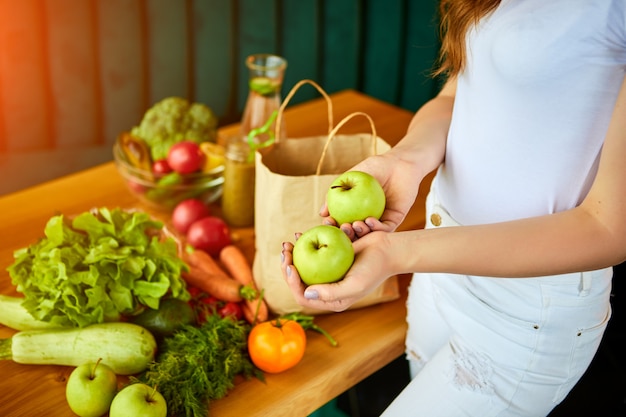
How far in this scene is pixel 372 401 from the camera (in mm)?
1604

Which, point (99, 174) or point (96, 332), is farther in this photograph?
point (99, 174)

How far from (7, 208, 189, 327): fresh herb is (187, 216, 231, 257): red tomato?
0.20m

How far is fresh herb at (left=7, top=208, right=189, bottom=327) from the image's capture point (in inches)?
41.4

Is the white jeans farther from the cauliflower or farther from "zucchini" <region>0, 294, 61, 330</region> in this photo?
the cauliflower

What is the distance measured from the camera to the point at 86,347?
1.04 metres

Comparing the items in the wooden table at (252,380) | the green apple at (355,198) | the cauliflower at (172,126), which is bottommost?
the wooden table at (252,380)

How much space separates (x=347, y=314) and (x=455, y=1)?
0.58m

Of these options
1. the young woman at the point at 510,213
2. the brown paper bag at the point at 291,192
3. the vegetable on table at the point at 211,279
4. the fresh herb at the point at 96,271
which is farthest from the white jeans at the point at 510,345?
the fresh herb at the point at 96,271

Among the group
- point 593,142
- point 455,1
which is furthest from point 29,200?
point 593,142

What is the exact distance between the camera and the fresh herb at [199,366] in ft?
3.22

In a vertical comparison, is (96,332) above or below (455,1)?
below

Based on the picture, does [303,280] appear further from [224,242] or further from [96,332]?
[224,242]

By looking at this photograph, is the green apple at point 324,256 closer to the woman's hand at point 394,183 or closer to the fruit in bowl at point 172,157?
the woman's hand at point 394,183

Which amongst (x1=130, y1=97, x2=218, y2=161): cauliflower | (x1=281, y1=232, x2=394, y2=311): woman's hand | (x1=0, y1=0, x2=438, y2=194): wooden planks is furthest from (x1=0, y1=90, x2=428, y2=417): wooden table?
(x1=0, y1=0, x2=438, y2=194): wooden planks
